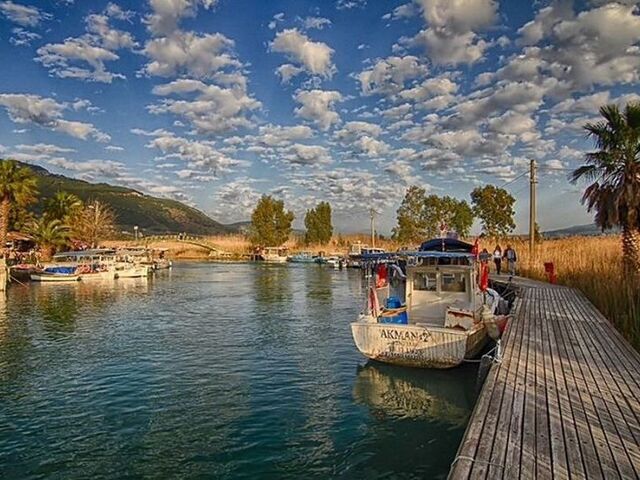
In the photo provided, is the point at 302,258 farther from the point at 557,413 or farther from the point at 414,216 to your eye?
the point at 557,413

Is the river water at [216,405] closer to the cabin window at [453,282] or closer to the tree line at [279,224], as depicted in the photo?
the cabin window at [453,282]

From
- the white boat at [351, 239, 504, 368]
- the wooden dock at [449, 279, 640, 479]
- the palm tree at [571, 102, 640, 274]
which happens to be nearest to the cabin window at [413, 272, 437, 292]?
the white boat at [351, 239, 504, 368]

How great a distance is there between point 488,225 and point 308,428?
4560 centimetres

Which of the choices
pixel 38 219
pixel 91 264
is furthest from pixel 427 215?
pixel 38 219

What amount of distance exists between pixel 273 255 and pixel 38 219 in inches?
1600

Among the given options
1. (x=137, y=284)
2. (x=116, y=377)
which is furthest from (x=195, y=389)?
(x=137, y=284)

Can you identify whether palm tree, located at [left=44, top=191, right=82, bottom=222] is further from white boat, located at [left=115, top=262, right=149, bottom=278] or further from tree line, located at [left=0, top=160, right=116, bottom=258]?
white boat, located at [left=115, top=262, right=149, bottom=278]

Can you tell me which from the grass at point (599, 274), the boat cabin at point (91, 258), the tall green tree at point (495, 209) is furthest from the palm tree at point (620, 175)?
the boat cabin at point (91, 258)

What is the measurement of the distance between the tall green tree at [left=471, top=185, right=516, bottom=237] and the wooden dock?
4009cm

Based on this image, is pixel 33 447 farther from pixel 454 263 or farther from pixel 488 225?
pixel 488 225

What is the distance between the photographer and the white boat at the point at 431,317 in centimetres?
1246

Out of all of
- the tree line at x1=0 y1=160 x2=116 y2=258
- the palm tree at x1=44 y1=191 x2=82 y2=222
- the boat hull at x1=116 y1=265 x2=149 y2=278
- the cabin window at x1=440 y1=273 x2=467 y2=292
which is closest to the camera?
the cabin window at x1=440 y1=273 x2=467 y2=292

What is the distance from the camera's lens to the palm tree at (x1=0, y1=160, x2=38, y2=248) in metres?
43.1

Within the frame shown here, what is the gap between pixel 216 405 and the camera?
10.7 m
